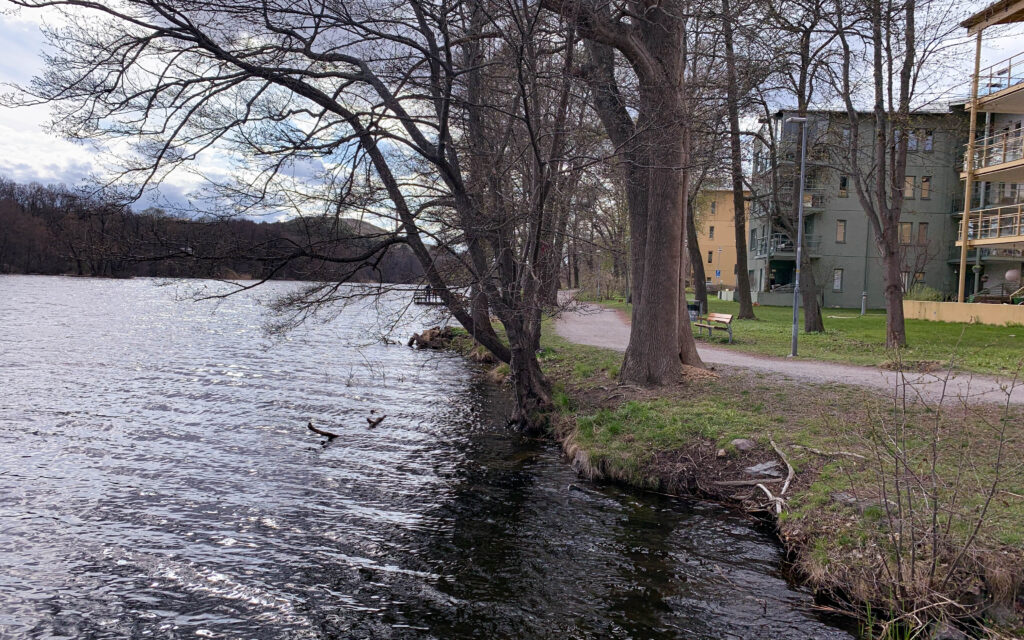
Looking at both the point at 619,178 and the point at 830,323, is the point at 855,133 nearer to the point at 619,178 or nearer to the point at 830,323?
the point at 619,178

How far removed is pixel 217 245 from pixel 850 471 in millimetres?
9151

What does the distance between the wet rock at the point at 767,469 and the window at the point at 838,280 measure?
1600 inches

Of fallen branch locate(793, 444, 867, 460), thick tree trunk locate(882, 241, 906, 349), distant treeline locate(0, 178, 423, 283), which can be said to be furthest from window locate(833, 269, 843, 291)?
distant treeline locate(0, 178, 423, 283)

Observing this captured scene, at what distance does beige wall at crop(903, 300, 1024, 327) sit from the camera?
2358cm

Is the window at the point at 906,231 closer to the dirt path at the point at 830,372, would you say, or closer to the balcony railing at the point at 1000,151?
the balcony railing at the point at 1000,151

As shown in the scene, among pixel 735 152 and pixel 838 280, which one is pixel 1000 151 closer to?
pixel 735 152

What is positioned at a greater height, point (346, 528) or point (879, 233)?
point (879, 233)

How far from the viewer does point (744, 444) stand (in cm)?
916

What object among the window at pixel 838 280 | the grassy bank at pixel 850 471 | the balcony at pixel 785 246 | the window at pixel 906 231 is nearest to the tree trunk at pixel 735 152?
the grassy bank at pixel 850 471

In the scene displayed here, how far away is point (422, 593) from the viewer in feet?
19.8

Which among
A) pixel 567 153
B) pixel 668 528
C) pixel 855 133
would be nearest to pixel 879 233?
pixel 855 133

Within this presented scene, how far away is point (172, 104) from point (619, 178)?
8.08 m

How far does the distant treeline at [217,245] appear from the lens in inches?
379

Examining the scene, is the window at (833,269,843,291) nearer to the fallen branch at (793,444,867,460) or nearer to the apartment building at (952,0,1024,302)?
the apartment building at (952,0,1024,302)
